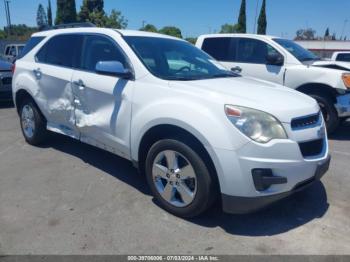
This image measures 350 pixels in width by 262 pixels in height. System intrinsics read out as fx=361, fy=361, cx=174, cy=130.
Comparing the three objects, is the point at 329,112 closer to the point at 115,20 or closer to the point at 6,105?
the point at 6,105

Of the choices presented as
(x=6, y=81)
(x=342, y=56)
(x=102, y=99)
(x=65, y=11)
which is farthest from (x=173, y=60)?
(x=65, y=11)

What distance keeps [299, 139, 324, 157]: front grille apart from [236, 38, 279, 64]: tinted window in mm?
4390

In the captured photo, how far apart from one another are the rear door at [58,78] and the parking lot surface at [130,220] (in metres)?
0.66

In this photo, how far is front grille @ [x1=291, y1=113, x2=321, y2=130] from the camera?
3.24 metres

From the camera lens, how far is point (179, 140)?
3391 mm

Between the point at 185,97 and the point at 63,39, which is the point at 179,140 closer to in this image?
the point at 185,97

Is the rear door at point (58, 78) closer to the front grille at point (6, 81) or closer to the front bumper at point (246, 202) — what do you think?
the front bumper at point (246, 202)

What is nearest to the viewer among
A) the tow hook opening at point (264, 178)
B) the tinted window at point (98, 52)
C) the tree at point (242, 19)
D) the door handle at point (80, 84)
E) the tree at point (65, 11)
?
the tow hook opening at point (264, 178)

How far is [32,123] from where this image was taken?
558 centimetres

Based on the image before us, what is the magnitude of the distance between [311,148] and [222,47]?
535cm

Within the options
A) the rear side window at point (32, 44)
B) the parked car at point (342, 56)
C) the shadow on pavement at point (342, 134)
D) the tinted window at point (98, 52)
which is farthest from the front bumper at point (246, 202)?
the parked car at point (342, 56)

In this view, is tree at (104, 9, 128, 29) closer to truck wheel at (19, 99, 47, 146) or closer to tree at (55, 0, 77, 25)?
tree at (55, 0, 77, 25)

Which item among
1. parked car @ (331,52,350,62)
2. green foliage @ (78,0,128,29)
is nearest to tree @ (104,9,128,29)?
green foliage @ (78,0,128,29)

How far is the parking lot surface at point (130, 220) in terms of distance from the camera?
3082 mm
